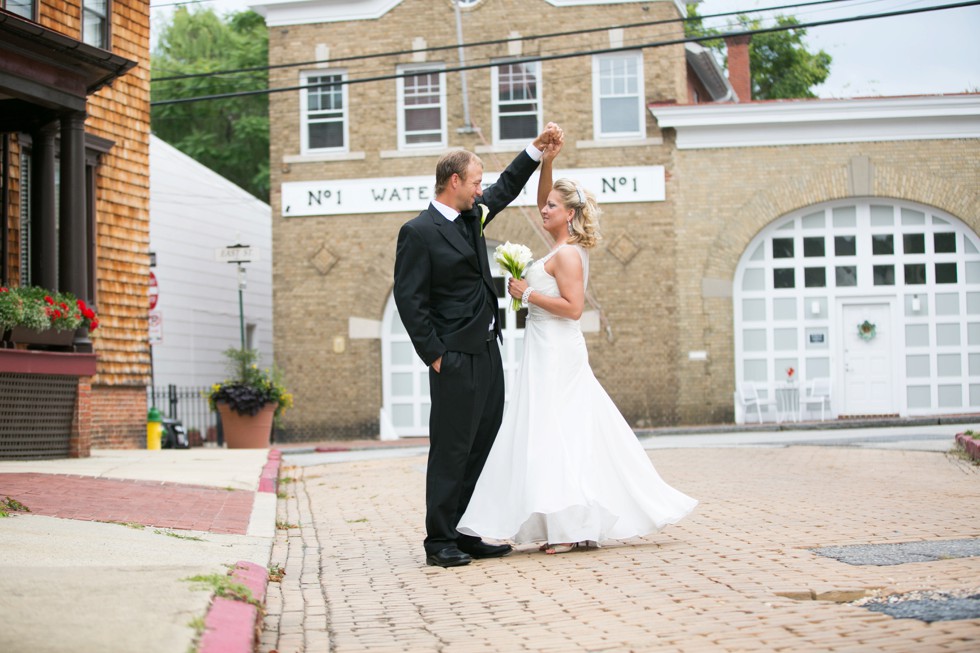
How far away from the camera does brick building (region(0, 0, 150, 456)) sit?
1284cm

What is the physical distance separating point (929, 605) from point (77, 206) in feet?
37.0

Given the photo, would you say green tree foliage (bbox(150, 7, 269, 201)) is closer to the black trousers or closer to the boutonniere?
the boutonniere

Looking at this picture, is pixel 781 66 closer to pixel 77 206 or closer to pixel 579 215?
pixel 77 206

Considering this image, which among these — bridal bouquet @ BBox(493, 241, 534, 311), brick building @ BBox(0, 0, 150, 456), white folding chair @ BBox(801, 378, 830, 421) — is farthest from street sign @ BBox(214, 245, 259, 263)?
bridal bouquet @ BBox(493, 241, 534, 311)

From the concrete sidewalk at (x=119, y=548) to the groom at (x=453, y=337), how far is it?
42.7 inches

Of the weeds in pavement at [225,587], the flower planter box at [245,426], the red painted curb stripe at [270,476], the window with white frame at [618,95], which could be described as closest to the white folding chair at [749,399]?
the window with white frame at [618,95]

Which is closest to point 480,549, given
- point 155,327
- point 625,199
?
point 155,327

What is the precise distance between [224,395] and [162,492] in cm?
1030

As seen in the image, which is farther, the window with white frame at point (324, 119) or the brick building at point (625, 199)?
the window with white frame at point (324, 119)

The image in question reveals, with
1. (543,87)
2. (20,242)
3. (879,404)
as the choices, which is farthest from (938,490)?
(543,87)

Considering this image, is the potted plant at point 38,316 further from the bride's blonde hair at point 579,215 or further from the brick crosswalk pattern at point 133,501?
the bride's blonde hair at point 579,215

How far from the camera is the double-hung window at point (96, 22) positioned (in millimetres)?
16188

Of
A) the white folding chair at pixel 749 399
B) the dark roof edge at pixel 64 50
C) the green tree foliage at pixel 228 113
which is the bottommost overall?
the white folding chair at pixel 749 399

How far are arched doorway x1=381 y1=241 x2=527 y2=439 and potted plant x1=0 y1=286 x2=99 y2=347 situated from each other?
11913 millimetres
